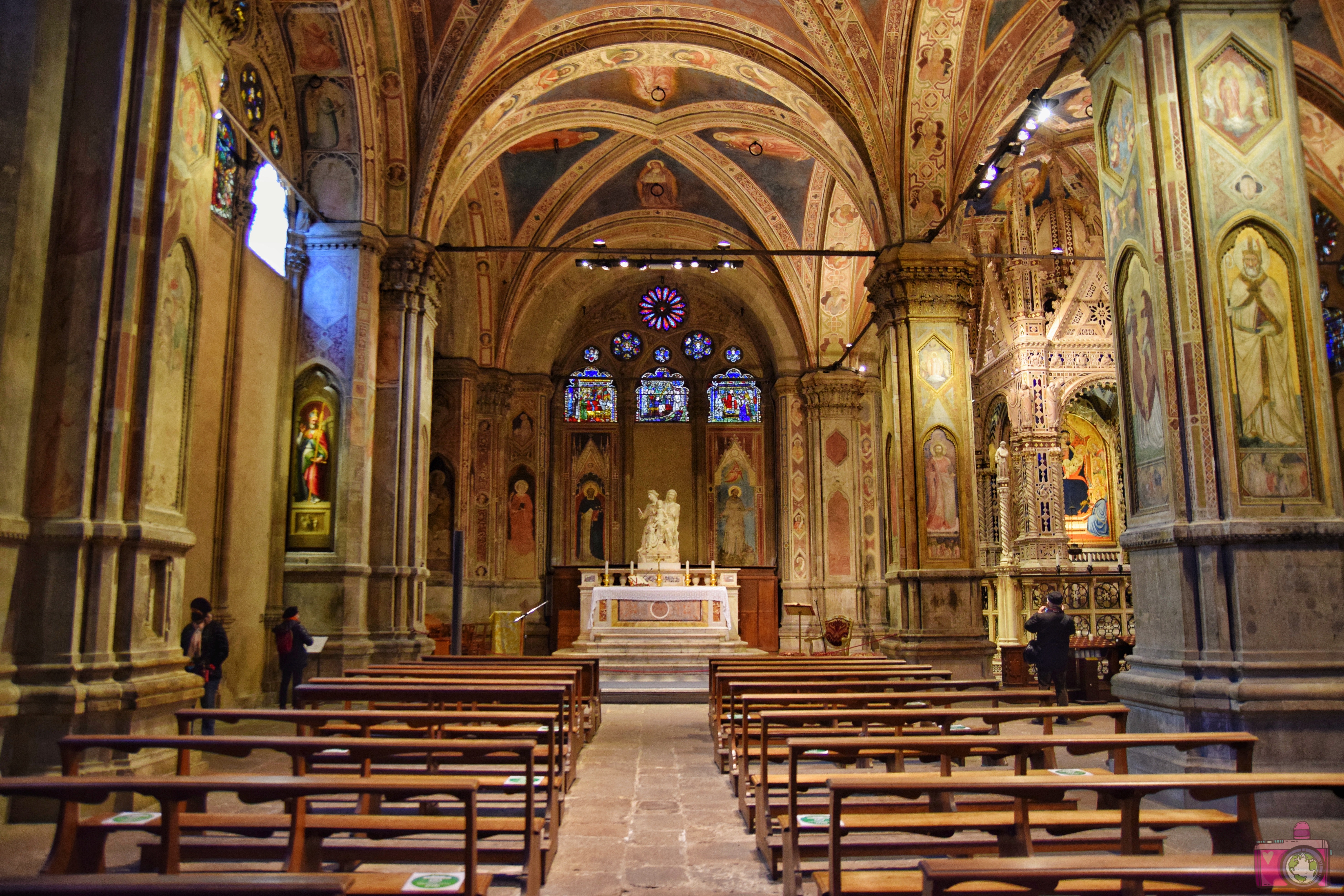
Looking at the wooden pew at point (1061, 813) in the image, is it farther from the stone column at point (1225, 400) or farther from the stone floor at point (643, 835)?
the stone column at point (1225, 400)

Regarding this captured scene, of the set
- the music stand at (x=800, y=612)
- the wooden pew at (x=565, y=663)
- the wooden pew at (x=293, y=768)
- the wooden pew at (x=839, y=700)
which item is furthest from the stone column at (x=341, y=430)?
the wooden pew at (x=293, y=768)

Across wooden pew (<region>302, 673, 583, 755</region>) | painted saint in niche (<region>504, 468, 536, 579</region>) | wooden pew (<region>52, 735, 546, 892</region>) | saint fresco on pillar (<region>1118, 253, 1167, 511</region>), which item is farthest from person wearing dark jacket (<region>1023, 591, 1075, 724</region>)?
painted saint in niche (<region>504, 468, 536, 579</region>)

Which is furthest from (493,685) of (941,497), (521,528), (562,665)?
(521,528)

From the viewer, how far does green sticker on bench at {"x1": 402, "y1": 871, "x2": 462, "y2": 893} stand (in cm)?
327

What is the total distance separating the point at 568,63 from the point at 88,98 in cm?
999

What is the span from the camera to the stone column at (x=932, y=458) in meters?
13.3

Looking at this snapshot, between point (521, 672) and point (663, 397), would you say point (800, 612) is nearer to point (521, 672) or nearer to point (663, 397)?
point (663, 397)

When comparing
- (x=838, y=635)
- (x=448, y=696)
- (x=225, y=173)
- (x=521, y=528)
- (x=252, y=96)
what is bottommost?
(x=838, y=635)

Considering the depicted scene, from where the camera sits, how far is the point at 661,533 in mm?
21266

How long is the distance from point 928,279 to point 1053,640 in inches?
216

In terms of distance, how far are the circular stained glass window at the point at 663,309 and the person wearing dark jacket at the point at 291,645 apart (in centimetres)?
1722

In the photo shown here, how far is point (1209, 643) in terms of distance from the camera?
6223 millimetres

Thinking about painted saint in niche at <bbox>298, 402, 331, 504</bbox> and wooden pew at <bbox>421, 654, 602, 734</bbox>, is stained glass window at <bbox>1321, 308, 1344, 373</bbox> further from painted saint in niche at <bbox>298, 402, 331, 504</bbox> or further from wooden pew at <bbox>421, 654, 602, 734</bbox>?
painted saint in niche at <bbox>298, 402, 331, 504</bbox>

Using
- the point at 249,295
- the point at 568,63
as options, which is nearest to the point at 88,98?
the point at 249,295
